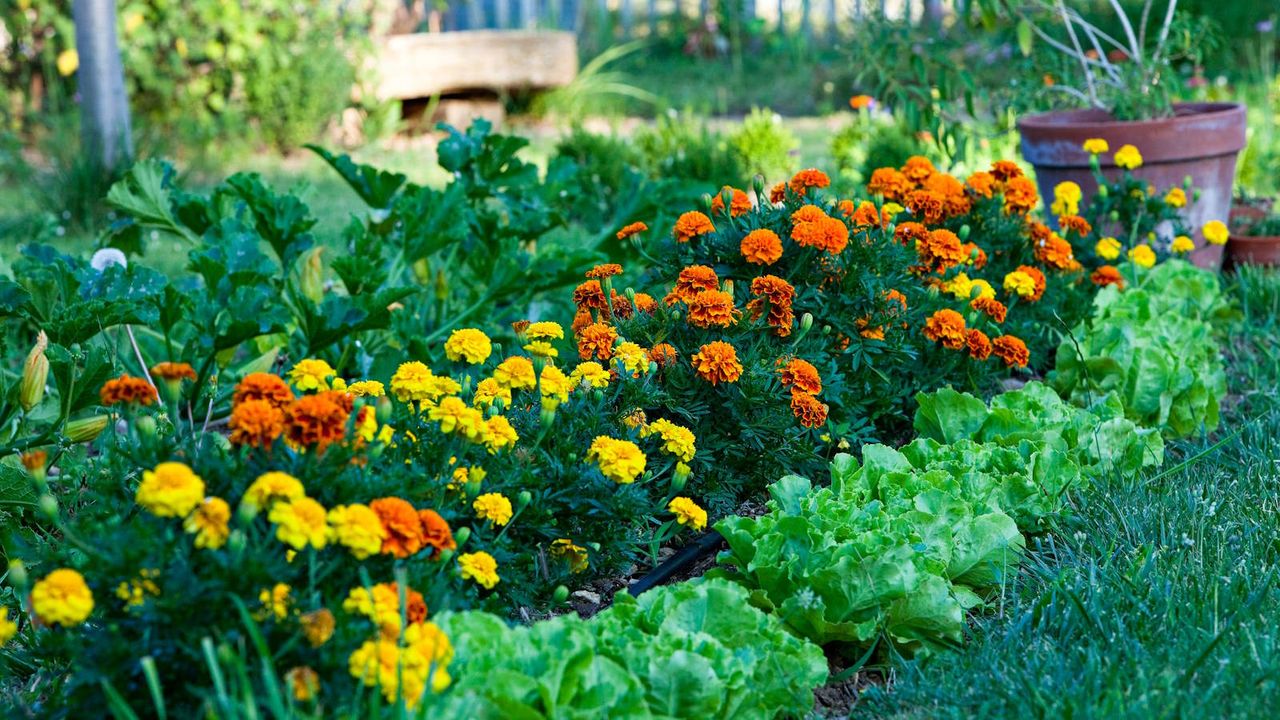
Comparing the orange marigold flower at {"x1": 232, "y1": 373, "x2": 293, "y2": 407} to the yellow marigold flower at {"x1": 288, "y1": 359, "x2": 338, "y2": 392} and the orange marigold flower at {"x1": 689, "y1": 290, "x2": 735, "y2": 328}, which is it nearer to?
the yellow marigold flower at {"x1": 288, "y1": 359, "x2": 338, "y2": 392}

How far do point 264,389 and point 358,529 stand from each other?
1.12ft

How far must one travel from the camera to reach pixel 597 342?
2.67 meters

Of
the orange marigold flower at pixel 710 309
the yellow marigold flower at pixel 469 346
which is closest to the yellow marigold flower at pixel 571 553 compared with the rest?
the yellow marigold flower at pixel 469 346

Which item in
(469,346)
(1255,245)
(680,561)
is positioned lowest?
(680,561)

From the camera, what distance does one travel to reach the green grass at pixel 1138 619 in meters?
1.93

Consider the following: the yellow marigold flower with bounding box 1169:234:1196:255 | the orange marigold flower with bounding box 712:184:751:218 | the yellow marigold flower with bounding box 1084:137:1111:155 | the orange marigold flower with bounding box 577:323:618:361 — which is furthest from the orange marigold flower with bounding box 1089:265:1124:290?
the orange marigold flower with bounding box 577:323:618:361

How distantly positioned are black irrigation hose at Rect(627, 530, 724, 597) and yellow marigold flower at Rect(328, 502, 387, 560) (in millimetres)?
799

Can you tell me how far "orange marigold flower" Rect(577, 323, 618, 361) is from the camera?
2.67 m

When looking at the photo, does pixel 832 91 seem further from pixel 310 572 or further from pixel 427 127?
pixel 310 572

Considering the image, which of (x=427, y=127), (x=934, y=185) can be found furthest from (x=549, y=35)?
(x=934, y=185)

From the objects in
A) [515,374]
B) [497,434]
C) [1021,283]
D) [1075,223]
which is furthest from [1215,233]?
[497,434]

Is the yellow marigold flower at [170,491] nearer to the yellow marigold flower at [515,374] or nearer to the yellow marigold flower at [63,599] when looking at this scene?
the yellow marigold flower at [63,599]

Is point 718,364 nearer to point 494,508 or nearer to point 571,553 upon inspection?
point 571,553

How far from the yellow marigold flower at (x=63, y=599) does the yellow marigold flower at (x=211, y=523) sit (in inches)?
6.0
